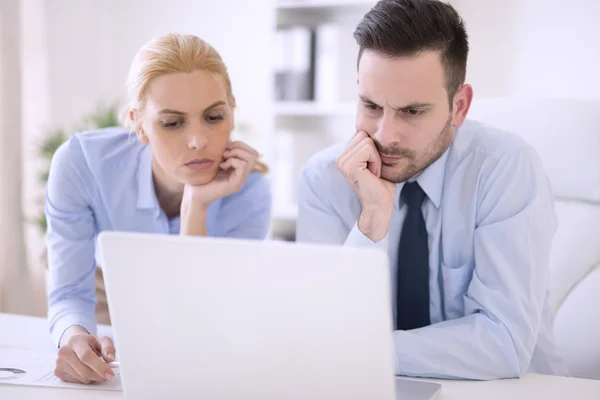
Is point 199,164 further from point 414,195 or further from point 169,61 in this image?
point 414,195

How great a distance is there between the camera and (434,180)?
1470 millimetres

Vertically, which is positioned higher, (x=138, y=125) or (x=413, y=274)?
(x=138, y=125)

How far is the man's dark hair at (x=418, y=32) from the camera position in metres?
1.36

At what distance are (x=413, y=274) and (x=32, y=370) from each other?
754 mm

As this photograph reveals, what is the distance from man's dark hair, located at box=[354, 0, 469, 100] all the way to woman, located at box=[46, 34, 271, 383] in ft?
1.18

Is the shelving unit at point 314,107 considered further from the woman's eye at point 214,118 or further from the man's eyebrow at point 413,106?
the man's eyebrow at point 413,106

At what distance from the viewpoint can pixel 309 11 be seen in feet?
9.74

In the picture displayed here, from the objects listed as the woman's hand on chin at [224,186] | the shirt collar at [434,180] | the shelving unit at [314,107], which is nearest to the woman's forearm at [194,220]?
the woman's hand on chin at [224,186]

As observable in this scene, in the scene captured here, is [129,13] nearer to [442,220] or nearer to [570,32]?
[570,32]

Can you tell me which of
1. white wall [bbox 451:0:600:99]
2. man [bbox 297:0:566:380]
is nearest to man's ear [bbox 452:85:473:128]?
man [bbox 297:0:566:380]

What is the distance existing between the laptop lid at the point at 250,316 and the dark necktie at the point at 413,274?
64 cm

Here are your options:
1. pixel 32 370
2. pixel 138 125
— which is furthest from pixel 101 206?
pixel 32 370

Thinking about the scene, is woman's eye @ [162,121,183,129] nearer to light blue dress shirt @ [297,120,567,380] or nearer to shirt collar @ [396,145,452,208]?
light blue dress shirt @ [297,120,567,380]

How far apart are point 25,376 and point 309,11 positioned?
2.19 metres
